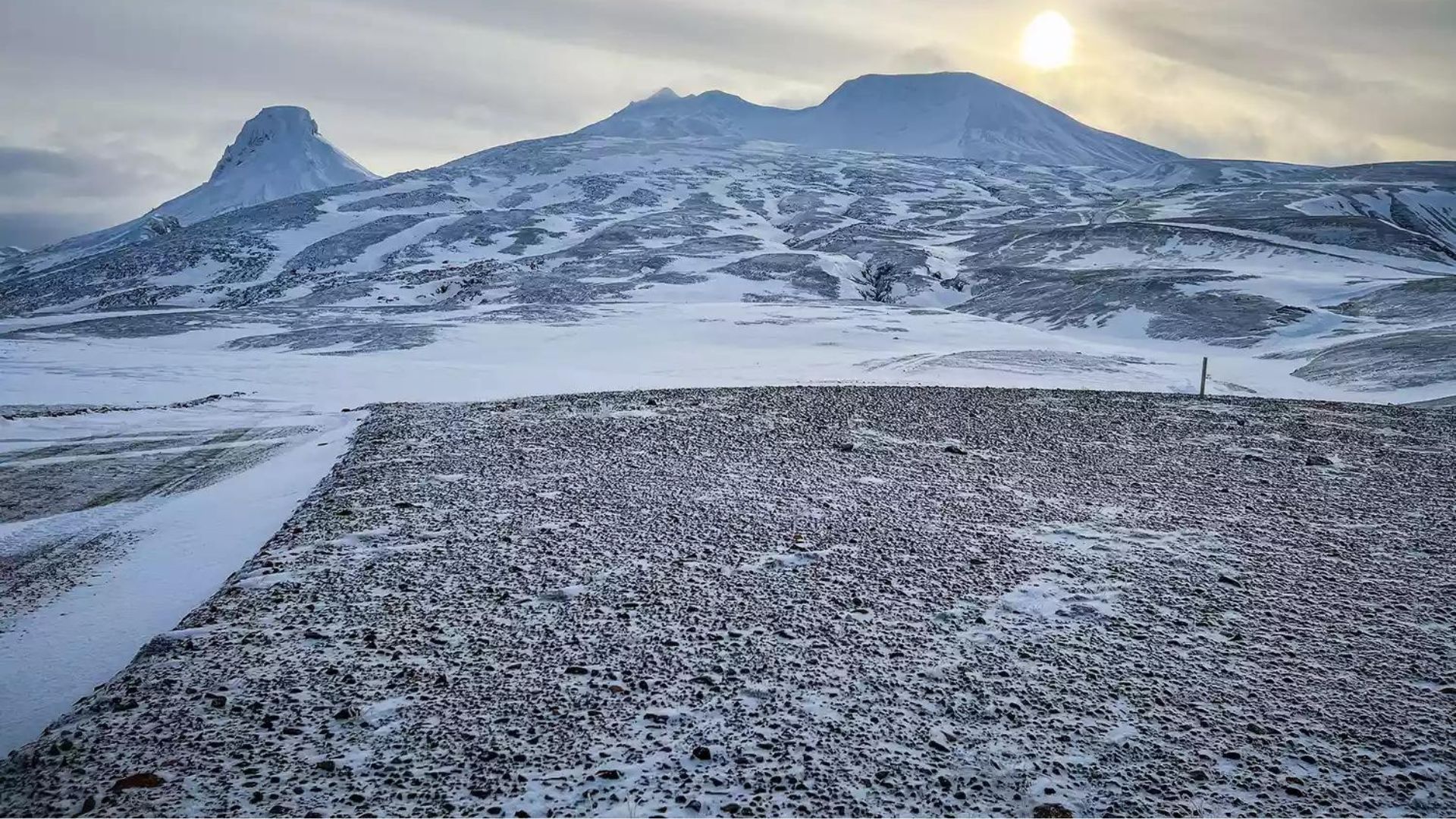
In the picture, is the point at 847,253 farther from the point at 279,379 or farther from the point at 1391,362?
the point at 279,379

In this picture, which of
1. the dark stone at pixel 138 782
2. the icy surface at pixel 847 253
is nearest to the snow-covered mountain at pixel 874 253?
the icy surface at pixel 847 253

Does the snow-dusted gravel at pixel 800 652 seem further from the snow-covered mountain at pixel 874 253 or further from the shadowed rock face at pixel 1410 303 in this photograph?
the shadowed rock face at pixel 1410 303

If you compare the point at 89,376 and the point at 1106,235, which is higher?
the point at 1106,235

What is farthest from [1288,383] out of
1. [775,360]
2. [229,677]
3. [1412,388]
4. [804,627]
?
[229,677]

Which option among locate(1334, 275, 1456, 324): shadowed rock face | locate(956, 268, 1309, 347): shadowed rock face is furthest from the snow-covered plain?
locate(1334, 275, 1456, 324): shadowed rock face

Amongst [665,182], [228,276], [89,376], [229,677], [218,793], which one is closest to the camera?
[218,793]

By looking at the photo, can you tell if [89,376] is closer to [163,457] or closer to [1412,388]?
[163,457]

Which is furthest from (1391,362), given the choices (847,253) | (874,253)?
(847,253)

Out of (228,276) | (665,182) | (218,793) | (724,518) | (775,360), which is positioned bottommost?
(218,793)
